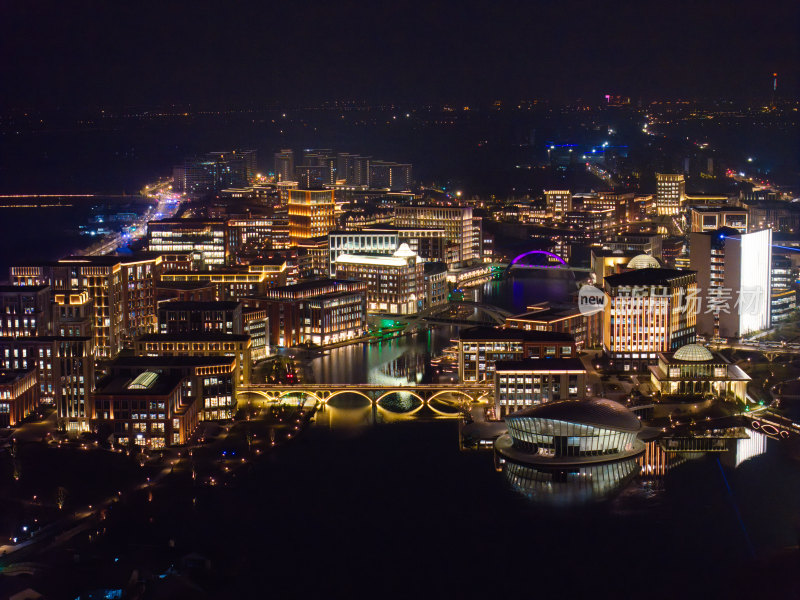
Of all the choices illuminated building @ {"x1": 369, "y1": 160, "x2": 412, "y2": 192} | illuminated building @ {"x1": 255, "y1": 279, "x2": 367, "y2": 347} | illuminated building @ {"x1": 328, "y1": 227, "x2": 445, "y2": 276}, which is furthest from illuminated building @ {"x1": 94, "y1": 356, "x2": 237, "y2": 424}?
illuminated building @ {"x1": 369, "y1": 160, "x2": 412, "y2": 192}

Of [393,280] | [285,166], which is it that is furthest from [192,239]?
[285,166]

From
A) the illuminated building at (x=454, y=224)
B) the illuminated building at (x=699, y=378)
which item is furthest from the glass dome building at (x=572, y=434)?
the illuminated building at (x=454, y=224)

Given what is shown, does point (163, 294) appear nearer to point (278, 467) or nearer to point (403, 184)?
point (278, 467)

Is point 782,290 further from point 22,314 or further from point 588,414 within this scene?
point 22,314

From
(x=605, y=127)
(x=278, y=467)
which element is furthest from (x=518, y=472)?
(x=605, y=127)

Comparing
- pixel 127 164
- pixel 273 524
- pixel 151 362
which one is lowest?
pixel 273 524
